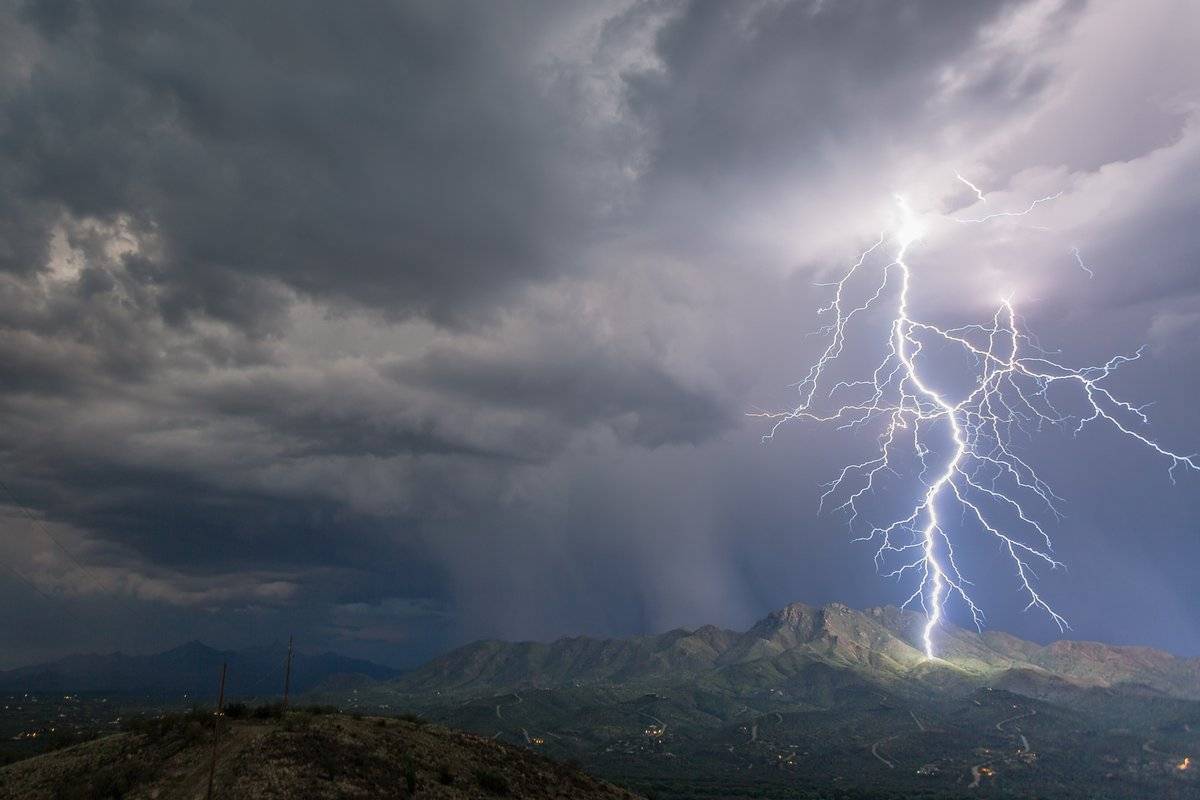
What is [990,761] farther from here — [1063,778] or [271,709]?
[271,709]

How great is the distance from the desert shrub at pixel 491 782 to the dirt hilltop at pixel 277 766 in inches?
2.6

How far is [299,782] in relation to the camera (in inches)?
1421

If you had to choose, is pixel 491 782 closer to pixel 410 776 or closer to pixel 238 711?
pixel 410 776

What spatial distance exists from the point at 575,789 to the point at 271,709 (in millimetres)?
20740

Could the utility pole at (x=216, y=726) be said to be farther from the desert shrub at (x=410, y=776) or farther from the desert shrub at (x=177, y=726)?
the desert shrub at (x=410, y=776)

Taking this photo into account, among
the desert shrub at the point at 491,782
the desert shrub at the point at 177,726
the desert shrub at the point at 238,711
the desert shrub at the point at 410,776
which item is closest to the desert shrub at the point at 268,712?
the desert shrub at the point at 238,711

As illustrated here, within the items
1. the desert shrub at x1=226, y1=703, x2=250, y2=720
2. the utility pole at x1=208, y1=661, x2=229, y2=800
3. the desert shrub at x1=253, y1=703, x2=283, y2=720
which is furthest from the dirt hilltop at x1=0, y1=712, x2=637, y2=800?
the desert shrub at x1=226, y1=703, x2=250, y2=720

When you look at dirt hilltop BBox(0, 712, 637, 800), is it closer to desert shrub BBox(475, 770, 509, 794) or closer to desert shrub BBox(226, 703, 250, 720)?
desert shrub BBox(475, 770, 509, 794)

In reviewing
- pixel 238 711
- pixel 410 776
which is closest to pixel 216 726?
pixel 238 711

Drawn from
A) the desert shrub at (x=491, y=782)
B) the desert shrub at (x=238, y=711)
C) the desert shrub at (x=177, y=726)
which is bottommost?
the desert shrub at (x=491, y=782)

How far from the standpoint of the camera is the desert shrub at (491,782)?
43.1 m

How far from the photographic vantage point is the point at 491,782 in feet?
143

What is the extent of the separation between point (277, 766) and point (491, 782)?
1254cm

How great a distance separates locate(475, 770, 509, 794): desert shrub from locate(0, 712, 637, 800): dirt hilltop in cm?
7
